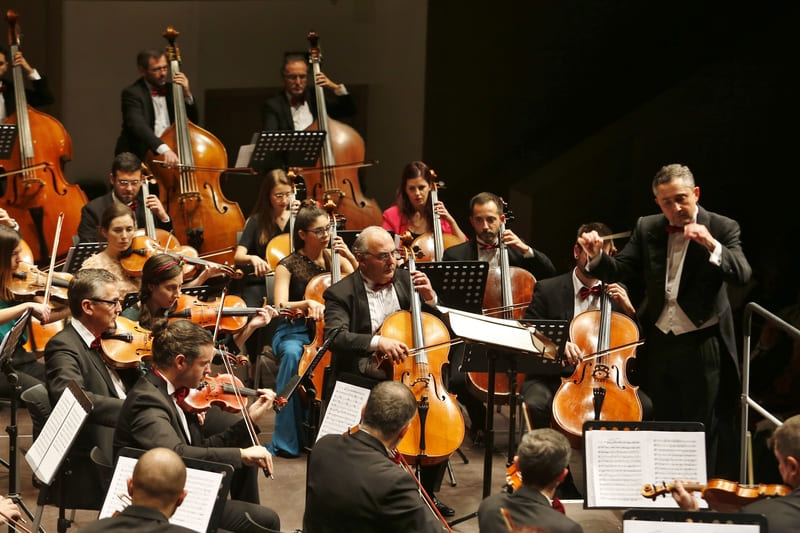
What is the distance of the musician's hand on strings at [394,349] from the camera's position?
14.0ft

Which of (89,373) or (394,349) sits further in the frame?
(394,349)

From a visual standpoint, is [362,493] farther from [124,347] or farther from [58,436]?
[124,347]

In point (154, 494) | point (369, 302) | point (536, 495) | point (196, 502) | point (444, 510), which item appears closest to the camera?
point (154, 494)

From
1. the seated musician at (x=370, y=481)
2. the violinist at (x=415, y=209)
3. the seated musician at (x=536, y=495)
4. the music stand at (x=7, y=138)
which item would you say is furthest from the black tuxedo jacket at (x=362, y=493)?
the music stand at (x=7, y=138)

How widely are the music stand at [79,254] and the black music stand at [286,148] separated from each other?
1.20 m

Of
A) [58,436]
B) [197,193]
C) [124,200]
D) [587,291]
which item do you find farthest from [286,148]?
[58,436]

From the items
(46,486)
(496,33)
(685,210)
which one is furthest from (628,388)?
(496,33)

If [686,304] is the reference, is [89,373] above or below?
below

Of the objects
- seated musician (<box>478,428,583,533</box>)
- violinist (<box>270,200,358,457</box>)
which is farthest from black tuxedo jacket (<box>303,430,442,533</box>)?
violinist (<box>270,200,358,457</box>)

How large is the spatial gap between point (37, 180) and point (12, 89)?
738 mm

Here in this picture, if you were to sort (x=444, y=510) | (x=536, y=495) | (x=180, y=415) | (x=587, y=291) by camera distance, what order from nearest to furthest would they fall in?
(x=536, y=495), (x=180, y=415), (x=444, y=510), (x=587, y=291)

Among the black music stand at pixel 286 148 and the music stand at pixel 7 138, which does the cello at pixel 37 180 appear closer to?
the music stand at pixel 7 138

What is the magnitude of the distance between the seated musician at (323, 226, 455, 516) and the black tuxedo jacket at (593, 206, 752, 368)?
2.79 feet

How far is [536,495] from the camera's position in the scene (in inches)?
113
